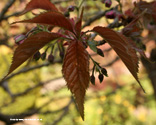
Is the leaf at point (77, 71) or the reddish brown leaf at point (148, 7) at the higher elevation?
the leaf at point (77, 71)

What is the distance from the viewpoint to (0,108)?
2135mm

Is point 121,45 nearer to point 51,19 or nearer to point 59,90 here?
point 51,19

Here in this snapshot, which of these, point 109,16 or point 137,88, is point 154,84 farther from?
point 109,16

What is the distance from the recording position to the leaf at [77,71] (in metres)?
0.47

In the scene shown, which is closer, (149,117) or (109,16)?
(109,16)

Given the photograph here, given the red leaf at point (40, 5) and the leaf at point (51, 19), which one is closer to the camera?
the leaf at point (51, 19)

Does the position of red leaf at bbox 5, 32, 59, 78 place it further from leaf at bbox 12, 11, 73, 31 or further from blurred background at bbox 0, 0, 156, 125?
blurred background at bbox 0, 0, 156, 125

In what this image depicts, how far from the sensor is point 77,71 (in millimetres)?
490

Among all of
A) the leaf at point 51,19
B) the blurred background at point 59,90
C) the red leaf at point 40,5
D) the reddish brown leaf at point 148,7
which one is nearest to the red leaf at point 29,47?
the leaf at point 51,19

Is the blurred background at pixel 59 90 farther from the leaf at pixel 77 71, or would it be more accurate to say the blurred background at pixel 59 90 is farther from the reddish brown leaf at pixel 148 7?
the leaf at pixel 77 71

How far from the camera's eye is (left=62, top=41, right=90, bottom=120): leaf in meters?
0.47

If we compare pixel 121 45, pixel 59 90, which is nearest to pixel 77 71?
pixel 121 45

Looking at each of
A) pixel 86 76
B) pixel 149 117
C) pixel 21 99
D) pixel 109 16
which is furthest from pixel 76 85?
pixel 149 117

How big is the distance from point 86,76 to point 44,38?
0.13m
